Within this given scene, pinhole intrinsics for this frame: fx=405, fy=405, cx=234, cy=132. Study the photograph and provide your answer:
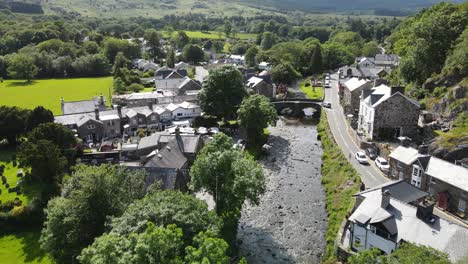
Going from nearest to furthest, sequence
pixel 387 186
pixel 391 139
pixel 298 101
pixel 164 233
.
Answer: pixel 164 233 → pixel 387 186 → pixel 391 139 → pixel 298 101

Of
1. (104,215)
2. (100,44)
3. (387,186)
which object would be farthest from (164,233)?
(100,44)

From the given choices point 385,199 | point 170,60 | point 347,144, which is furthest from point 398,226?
point 170,60

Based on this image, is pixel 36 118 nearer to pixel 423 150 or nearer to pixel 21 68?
pixel 423 150

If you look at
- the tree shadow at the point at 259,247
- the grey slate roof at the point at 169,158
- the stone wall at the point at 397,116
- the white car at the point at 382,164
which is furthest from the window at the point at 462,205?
the grey slate roof at the point at 169,158

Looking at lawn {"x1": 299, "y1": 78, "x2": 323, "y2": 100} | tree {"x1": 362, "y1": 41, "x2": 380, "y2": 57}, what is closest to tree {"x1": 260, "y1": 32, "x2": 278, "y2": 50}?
tree {"x1": 362, "y1": 41, "x2": 380, "y2": 57}

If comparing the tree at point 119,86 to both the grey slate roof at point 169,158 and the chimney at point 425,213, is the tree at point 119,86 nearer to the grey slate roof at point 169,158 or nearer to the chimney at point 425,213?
the grey slate roof at point 169,158

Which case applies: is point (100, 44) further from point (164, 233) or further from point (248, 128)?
point (164, 233)

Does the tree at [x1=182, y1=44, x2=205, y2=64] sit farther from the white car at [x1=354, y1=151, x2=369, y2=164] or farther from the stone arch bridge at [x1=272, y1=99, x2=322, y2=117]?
the white car at [x1=354, y1=151, x2=369, y2=164]
